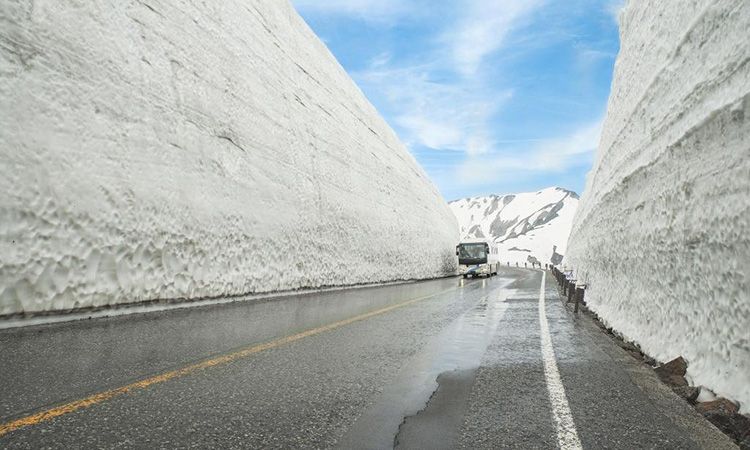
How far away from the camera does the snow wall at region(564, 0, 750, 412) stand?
13.5 ft

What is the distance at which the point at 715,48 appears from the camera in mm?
5445

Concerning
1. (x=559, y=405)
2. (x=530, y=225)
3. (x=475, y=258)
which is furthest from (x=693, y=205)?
(x=530, y=225)

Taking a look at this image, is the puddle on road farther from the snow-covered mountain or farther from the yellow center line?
the snow-covered mountain

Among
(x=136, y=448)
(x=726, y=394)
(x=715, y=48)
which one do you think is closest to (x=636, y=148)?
(x=715, y=48)

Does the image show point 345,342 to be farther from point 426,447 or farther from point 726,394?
point 726,394

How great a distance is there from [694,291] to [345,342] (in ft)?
13.2

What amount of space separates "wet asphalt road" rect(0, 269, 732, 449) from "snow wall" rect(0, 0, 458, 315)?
1.93m

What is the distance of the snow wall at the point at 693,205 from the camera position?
4113 millimetres

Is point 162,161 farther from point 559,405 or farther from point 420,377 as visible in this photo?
point 559,405

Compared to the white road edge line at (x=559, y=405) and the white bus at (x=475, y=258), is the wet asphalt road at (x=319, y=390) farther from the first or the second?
the white bus at (x=475, y=258)

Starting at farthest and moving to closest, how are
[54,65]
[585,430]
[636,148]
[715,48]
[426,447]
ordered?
[636,148]
[54,65]
[715,48]
[585,430]
[426,447]

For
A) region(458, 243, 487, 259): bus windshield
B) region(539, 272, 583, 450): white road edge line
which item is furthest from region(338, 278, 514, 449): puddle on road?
region(458, 243, 487, 259): bus windshield

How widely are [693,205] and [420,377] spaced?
12.5 ft

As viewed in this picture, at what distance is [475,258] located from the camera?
103 feet
